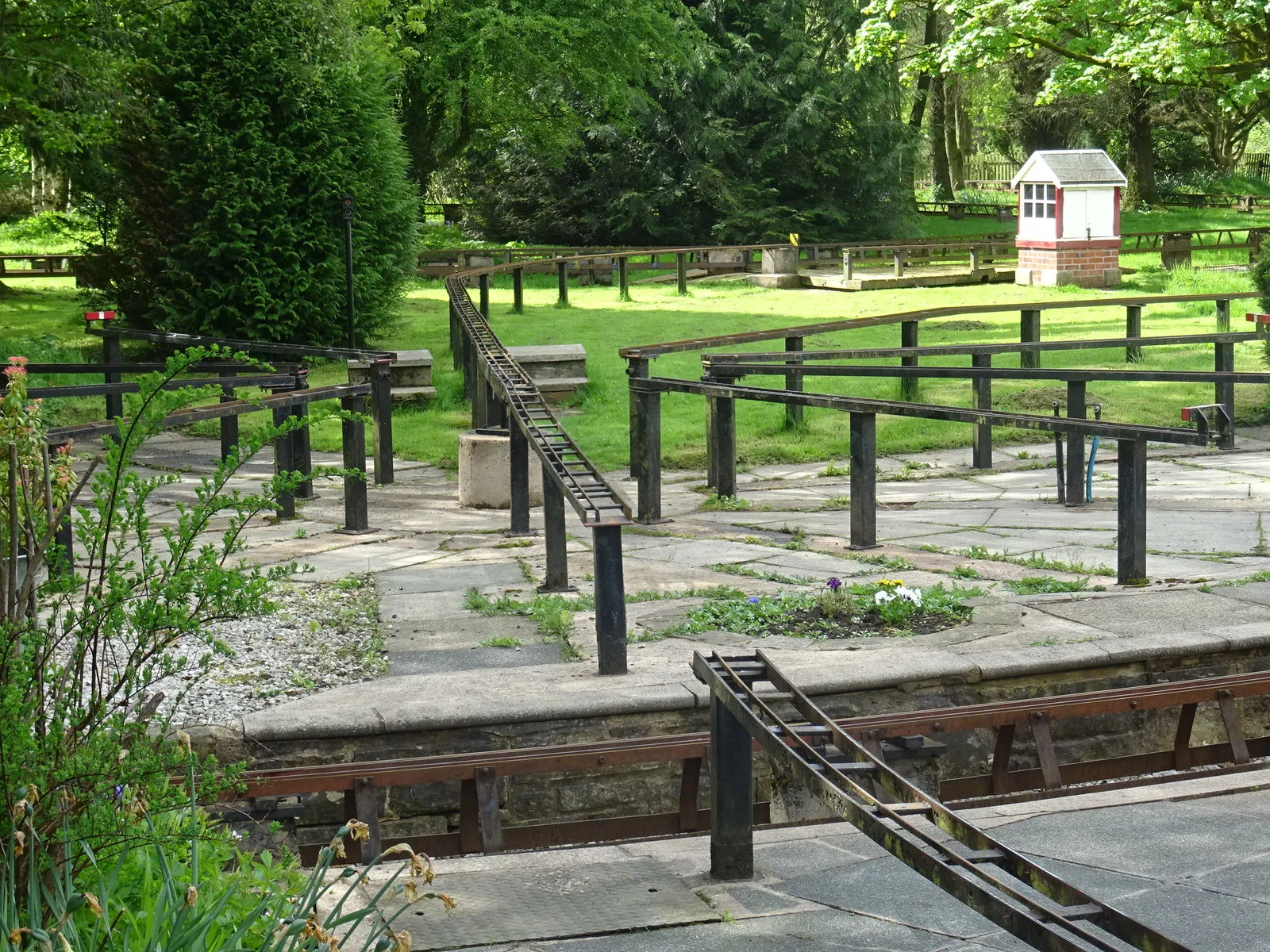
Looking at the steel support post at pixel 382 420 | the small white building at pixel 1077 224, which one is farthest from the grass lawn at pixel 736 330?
the steel support post at pixel 382 420

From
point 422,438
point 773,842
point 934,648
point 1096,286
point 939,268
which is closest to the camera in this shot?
point 773,842

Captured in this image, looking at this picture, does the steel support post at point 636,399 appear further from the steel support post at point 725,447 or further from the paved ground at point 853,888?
the paved ground at point 853,888

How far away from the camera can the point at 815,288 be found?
2605 cm

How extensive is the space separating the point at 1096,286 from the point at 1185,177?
1088 inches

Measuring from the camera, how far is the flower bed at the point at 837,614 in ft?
20.6

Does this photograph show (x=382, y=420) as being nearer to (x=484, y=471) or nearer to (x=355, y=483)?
(x=484, y=471)

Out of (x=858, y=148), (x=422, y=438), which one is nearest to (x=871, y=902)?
(x=422, y=438)

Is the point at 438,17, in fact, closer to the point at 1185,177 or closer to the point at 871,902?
the point at 871,902

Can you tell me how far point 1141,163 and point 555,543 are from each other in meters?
42.3

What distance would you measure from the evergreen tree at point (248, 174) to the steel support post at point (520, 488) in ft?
28.7

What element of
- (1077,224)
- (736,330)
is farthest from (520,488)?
(1077,224)

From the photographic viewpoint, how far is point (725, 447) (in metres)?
10.0

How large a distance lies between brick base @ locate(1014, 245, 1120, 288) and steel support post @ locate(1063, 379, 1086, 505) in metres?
16.1

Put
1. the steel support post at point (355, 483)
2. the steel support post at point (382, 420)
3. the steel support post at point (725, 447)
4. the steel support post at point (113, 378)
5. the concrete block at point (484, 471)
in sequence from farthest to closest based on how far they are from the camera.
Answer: the steel support post at point (113, 378)
the steel support post at point (382, 420)
the concrete block at point (484, 471)
the steel support post at point (725, 447)
the steel support post at point (355, 483)
